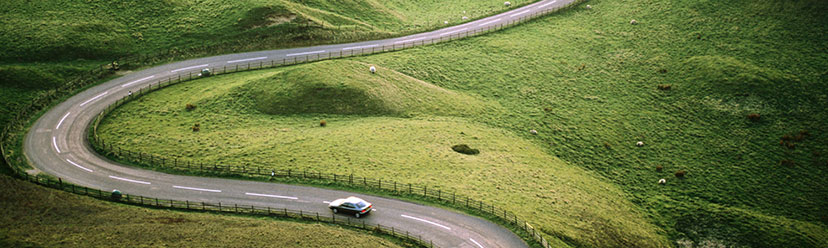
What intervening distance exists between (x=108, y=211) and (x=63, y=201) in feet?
Answer: 15.3

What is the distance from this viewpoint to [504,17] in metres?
111

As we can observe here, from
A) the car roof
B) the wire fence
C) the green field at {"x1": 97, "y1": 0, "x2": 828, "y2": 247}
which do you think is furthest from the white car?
the green field at {"x1": 97, "y1": 0, "x2": 828, "y2": 247}

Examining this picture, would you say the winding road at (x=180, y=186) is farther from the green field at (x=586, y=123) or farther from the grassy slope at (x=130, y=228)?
the green field at (x=586, y=123)

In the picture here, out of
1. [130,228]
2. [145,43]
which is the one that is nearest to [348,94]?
[130,228]

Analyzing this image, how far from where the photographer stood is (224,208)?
49438 mm

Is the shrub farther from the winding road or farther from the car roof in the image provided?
the car roof

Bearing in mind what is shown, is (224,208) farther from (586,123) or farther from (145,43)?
(586,123)

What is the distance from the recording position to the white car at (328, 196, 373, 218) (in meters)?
47.6

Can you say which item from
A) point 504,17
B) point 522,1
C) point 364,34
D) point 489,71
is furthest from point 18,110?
point 522,1

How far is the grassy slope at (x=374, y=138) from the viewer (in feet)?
181

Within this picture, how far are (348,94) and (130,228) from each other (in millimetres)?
35029

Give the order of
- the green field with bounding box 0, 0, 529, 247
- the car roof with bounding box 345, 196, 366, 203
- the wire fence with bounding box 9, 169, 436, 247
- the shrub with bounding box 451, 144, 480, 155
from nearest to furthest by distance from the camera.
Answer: the green field with bounding box 0, 0, 529, 247
the wire fence with bounding box 9, 169, 436, 247
the car roof with bounding box 345, 196, 366, 203
the shrub with bounding box 451, 144, 480, 155

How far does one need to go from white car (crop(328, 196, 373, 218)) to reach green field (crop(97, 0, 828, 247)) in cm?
778

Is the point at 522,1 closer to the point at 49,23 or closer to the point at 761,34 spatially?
the point at 761,34
